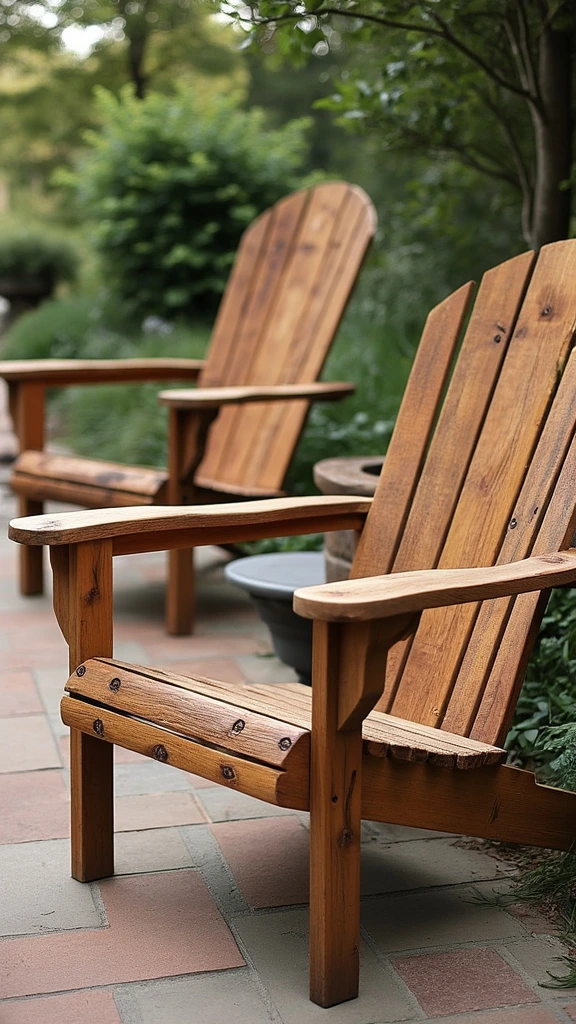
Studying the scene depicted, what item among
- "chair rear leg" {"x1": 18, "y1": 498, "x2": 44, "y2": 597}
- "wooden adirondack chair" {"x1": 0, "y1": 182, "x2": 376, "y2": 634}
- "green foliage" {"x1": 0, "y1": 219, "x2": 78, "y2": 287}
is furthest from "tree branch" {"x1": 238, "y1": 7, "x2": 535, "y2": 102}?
"green foliage" {"x1": 0, "y1": 219, "x2": 78, "y2": 287}

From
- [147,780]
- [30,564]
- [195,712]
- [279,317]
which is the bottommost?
[147,780]

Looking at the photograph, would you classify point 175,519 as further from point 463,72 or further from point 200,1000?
point 463,72

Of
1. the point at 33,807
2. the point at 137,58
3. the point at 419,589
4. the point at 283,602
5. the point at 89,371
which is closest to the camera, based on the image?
the point at 419,589

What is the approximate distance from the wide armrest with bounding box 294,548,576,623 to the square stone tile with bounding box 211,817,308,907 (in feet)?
2.31

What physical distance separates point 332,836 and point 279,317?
279cm

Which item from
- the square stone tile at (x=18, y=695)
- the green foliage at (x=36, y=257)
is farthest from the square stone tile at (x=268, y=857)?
the green foliage at (x=36, y=257)

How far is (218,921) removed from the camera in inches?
76.0

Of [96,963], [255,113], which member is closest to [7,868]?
[96,963]

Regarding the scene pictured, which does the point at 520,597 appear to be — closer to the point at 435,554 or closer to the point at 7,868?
the point at 435,554

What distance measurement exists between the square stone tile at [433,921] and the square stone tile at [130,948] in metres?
0.26

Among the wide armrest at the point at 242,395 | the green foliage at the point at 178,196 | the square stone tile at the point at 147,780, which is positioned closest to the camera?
the square stone tile at the point at 147,780

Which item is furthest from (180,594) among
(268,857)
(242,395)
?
(268,857)

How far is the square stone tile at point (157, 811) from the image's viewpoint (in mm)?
2326

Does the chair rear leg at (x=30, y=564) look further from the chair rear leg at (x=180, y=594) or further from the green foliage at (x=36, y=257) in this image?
the green foliage at (x=36, y=257)
